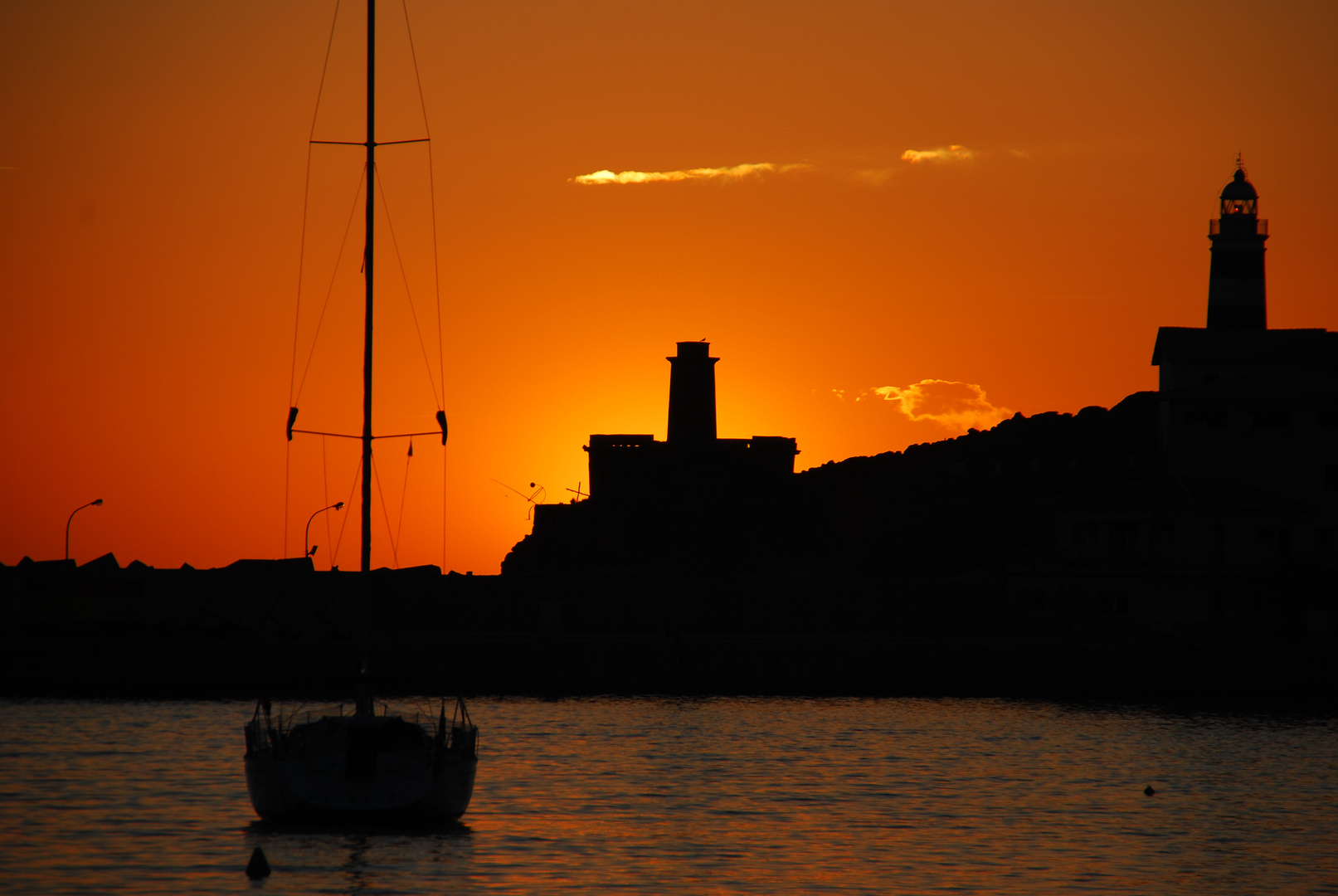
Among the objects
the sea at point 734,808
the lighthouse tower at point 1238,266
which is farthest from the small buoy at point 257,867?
the lighthouse tower at point 1238,266

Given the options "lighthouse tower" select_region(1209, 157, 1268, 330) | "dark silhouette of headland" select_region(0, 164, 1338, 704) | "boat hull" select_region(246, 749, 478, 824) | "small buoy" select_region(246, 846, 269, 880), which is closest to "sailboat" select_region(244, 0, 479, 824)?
"boat hull" select_region(246, 749, 478, 824)

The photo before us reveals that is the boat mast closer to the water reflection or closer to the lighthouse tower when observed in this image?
the water reflection

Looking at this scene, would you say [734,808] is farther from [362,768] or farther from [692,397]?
[692,397]

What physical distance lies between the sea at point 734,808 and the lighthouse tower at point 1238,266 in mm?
42186

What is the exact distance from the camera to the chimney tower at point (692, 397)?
10300 centimetres

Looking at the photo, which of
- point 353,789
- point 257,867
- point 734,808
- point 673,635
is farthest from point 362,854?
point 673,635

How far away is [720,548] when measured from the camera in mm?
108438

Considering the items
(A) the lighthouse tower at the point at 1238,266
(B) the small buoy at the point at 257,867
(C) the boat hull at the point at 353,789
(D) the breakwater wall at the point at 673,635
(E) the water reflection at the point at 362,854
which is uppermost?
(A) the lighthouse tower at the point at 1238,266

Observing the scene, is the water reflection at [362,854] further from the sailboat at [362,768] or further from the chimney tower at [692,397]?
the chimney tower at [692,397]

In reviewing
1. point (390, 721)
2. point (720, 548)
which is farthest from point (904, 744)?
point (720, 548)

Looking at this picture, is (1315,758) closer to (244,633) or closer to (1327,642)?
(1327,642)

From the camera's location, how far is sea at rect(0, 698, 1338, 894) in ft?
91.8

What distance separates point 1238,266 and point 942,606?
3581cm

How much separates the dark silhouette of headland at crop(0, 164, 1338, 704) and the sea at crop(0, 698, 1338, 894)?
5197mm
